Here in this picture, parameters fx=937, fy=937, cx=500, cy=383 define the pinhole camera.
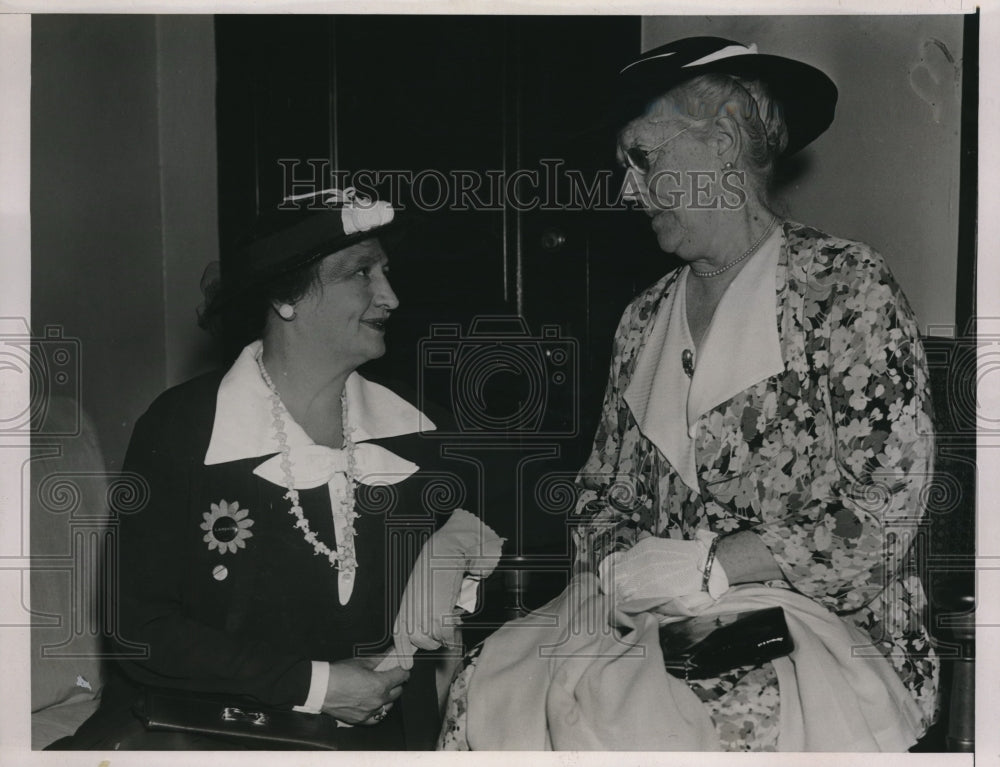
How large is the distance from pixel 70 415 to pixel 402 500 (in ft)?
1.86

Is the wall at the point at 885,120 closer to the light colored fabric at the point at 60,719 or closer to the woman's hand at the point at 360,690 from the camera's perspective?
the woman's hand at the point at 360,690

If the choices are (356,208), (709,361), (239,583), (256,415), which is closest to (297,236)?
(356,208)

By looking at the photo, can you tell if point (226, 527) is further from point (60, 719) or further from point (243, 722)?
point (60, 719)

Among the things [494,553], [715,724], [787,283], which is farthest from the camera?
[494,553]

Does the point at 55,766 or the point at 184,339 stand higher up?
the point at 184,339

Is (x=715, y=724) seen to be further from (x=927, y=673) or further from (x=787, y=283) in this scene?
(x=787, y=283)

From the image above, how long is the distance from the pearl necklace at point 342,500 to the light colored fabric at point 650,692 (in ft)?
0.85

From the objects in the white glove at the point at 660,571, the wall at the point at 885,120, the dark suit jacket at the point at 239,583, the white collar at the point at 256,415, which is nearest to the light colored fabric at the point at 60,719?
the dark suit jacket at the point at 239,583

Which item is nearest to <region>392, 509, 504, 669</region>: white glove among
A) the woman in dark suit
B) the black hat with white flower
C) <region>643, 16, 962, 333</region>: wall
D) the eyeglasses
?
the woman in dark suit

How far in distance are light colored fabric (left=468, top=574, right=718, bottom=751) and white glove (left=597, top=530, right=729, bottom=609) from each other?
33 millimetres

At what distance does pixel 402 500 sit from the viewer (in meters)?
1.47

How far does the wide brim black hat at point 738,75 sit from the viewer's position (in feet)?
4.66

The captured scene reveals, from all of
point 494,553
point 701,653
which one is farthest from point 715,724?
point 494,553

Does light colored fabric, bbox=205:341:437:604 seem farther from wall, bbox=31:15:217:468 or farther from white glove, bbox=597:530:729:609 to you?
white glove, bbox=597:530:729:609
